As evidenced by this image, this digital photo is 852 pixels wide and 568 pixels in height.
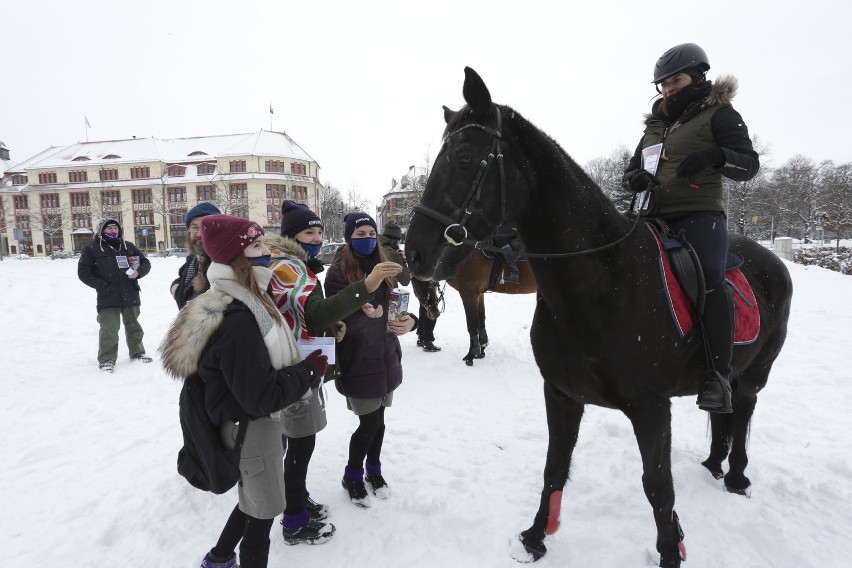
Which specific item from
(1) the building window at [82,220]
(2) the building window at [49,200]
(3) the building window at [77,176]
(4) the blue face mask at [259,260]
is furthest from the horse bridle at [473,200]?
(2) the building window at [49,200]

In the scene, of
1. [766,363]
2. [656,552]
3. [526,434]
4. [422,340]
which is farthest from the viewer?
[422,340]

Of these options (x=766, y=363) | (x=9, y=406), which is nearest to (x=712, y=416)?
(x=766, y=363)

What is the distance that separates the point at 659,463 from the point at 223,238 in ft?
8.72

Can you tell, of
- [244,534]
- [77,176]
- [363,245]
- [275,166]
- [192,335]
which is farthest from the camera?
[77,176]

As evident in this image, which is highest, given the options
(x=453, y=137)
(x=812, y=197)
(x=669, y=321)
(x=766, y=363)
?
(x=812, y=197)

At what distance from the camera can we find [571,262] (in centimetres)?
228

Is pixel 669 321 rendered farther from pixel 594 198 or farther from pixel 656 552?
pixel 656 552

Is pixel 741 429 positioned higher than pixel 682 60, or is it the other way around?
pixel 682 60

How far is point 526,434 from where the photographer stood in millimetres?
4297

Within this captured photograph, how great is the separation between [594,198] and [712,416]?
2.46 meters

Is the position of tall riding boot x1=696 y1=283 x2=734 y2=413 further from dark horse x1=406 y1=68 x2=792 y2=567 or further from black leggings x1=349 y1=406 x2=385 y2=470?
black leggings x1=349 y1=406 x2=385 y2=470

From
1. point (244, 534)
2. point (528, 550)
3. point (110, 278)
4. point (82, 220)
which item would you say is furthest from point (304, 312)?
point (82, 220)

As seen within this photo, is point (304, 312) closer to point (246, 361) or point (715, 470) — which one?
point (246, 361)

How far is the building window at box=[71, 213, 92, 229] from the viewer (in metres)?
56.6
